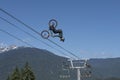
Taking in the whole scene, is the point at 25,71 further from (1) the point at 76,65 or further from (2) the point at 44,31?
(2) the point at 44,31

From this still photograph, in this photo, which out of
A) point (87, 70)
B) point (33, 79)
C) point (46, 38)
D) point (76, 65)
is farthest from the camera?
point (33, 79)

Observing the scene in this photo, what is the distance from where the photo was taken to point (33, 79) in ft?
333

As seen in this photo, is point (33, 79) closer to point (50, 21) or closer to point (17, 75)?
point (17, 75)

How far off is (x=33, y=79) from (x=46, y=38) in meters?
74.1

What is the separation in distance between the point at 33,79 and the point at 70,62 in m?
43.2

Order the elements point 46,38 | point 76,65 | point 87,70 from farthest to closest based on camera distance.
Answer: point 76,65
point 87,70
point 46,38

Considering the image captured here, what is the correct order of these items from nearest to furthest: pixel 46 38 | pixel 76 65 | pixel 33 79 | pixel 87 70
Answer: pixel 46 38, pixel 87 70, pixel 76 65, pixel 33 79

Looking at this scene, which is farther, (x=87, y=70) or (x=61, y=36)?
(x=87, y=70)

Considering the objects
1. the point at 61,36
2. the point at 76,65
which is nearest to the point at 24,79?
the point at 76,65

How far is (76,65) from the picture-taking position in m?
62.7

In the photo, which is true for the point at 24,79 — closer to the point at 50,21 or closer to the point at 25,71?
the point at 25,71

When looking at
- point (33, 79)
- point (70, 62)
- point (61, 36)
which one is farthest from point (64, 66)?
point (33, 79)

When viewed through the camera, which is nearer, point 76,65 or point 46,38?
point 46,38

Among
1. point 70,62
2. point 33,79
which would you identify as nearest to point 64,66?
point 70,62
